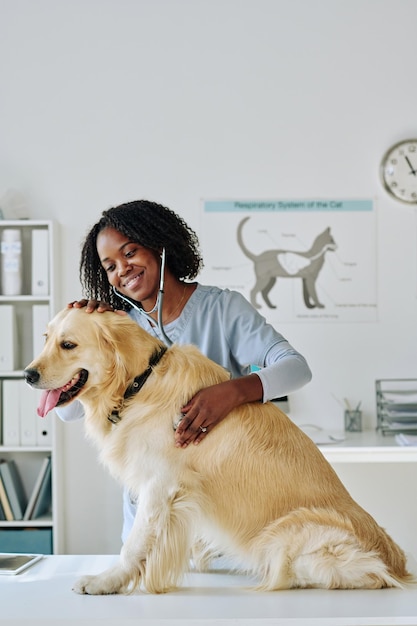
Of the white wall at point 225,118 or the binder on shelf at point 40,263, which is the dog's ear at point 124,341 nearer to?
the binder on shelf at point 40,263

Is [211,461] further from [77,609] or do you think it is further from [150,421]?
[77,609]

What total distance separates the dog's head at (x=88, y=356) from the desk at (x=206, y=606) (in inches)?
13.9

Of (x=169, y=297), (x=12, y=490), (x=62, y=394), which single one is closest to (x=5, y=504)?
(x=12, y=490)

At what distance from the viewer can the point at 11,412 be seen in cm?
376

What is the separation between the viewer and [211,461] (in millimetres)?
1439

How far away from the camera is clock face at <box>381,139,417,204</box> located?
3.94 m

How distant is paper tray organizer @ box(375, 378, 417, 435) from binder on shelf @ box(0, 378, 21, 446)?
1824 millimetres

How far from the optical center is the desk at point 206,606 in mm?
1183

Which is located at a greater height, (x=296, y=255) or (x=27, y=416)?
(x=296, y=255)

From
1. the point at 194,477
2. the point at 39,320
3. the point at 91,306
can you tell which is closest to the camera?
the point at 194,477

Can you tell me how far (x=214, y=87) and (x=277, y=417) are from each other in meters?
2.83

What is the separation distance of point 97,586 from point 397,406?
2.59m

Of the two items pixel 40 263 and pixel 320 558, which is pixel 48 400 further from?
pixel 40 263

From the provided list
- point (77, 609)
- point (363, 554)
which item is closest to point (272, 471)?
point (363, 554)
